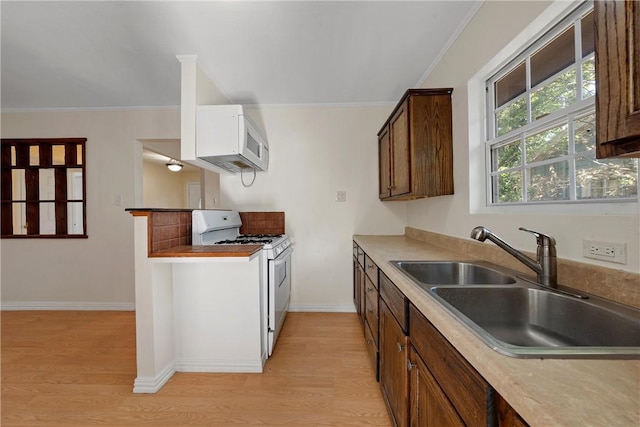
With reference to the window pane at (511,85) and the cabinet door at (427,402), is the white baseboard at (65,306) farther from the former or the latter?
the window pane at (511,85)

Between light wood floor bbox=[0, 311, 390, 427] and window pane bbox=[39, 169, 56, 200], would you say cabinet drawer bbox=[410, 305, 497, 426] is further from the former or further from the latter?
window pane bbox=[39, 169, 56, 200]

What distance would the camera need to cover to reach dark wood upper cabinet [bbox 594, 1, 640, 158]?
19.5 inches

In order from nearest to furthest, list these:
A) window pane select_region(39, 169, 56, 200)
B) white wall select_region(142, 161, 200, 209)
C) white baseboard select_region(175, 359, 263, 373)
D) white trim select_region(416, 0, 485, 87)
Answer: white trim select_region(416, 0, 485, 87)
white baseboard select_region(175, 359, 263, 373)
window pane select_region(39, 169, 56, 200)
white wall select_region(142, 161, 200, 209)

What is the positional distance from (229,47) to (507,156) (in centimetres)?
213

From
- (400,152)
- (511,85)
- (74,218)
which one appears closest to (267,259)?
(400,152)

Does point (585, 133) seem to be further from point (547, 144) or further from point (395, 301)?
point (395, 301)

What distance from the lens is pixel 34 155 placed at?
3094mm

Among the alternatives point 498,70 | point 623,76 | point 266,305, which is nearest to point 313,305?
point 266,305

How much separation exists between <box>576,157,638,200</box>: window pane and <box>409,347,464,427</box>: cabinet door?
947 millimetres

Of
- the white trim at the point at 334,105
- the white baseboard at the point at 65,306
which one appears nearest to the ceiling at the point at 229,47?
the white trim at the point at 334,105

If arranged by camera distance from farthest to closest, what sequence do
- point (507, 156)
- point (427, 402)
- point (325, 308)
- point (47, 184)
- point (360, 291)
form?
1. point (47, 184)
2. point (325, 308)
3. point (360, 291)
4. point (507, 156)
5. point (427, 402)

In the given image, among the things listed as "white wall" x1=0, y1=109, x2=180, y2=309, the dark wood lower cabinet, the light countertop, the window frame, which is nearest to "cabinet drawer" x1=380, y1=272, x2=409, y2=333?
the dark wood lower cabinet

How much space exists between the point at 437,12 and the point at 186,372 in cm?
301

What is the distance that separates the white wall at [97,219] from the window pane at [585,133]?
12.6ft
